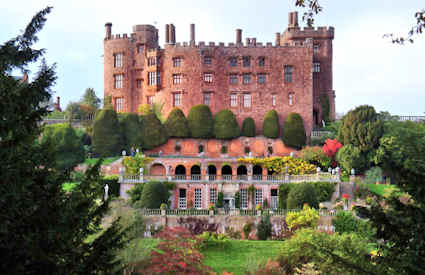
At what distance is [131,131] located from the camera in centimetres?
5366

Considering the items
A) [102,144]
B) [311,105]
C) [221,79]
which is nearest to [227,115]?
[221,79]

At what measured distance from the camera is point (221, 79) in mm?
58688

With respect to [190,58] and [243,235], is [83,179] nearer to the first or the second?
[243,235]

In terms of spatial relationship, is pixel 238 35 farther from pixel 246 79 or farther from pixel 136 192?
pixel 136 192

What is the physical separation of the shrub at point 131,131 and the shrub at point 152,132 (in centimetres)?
49

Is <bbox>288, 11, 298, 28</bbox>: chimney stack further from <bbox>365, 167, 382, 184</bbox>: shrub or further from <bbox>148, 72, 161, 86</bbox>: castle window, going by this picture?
<bbox>365, 167, 382, 184</bbox>: shrub

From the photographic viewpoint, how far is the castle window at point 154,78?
59625mm

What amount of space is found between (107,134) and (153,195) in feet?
38.5

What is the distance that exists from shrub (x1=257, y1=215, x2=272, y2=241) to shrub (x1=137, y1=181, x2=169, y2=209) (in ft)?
27.5

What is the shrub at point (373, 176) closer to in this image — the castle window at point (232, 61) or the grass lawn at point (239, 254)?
the grass lawn at point (239, 254)

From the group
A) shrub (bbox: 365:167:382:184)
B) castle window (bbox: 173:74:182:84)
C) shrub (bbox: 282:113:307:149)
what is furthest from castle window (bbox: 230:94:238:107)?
shrub (bbox: 365:167:382:184)

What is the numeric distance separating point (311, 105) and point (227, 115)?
8.91m

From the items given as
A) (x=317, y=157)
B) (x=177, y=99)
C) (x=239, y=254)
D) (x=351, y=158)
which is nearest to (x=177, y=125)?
(x=177, y=99)

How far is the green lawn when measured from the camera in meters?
31.3
